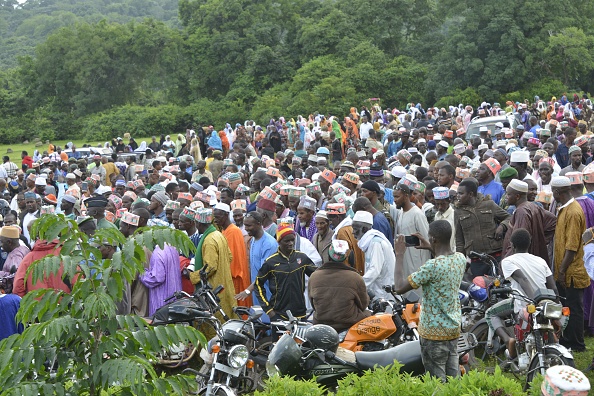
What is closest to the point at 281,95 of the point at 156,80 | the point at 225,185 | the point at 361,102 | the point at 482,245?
the point at 361,102

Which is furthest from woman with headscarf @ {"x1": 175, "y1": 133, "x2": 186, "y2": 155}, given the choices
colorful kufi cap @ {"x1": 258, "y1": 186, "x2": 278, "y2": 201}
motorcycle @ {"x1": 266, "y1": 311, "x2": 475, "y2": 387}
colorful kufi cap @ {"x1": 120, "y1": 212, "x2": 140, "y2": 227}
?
motorcycle @ {"x1": 266, "y1": 311, "x2": 475, "y2": 387}

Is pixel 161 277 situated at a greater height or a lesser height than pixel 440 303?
lesser

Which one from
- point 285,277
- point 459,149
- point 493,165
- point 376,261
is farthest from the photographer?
point 459,149

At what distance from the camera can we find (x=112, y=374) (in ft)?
15.8

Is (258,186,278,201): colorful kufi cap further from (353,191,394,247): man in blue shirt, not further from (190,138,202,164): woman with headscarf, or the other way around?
(190,138,202,164): woman with headscarf

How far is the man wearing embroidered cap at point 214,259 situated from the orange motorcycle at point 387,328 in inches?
83.5

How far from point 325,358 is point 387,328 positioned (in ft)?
2.61

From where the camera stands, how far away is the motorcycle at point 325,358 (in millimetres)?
6867

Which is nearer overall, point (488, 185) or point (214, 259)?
point (214, 259)

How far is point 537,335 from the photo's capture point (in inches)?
275

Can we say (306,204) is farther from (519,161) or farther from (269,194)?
(519,161)

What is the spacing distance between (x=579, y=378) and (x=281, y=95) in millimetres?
40526

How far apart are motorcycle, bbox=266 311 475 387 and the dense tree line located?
3357 centimetres

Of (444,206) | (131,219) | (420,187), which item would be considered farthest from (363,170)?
(131,219)
